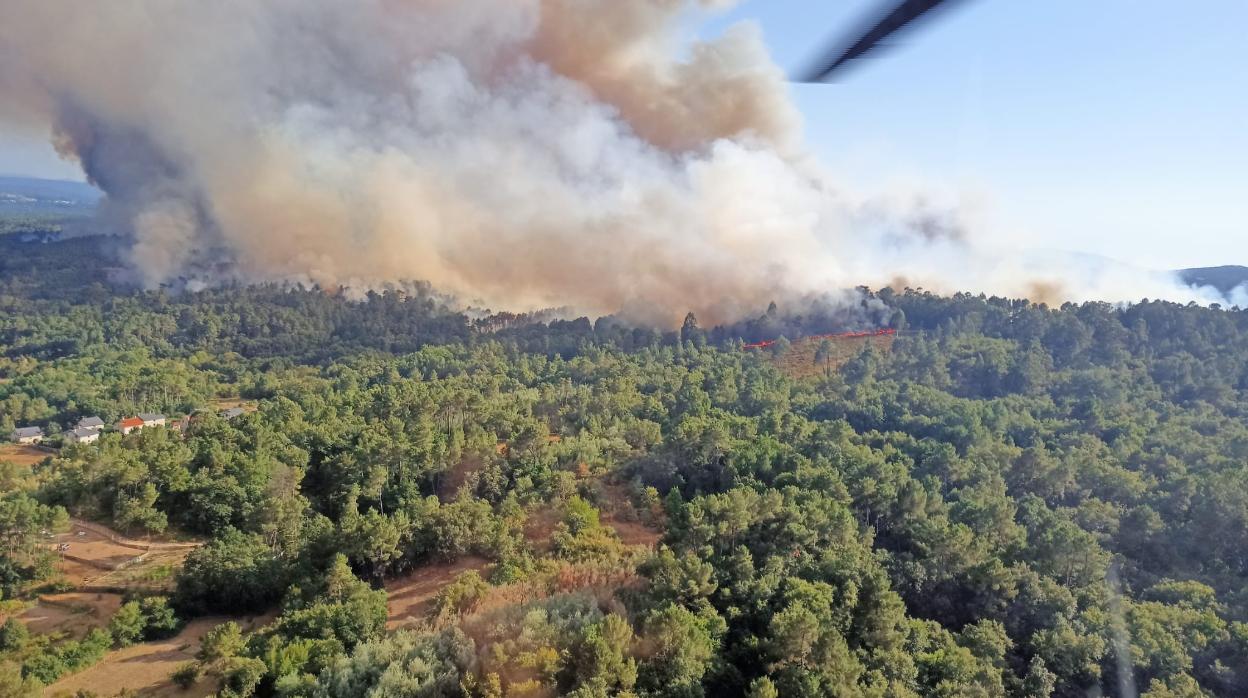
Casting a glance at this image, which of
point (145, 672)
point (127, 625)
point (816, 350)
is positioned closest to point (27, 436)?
point (127, 625)

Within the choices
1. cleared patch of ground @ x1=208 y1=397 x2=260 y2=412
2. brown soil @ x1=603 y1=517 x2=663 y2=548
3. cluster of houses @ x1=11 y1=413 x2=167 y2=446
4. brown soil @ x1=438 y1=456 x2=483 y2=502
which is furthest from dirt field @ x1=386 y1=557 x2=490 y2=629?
cleared patch of ground @ x1=208 y1=397 x2=260 y2=412

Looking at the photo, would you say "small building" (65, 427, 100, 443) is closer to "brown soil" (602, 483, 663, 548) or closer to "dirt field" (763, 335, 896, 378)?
"brown soil" (602, 483, 663, 548)

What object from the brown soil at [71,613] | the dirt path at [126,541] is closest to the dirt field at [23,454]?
the dirt path at [126,541]

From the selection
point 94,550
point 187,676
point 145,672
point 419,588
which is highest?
point 94,550

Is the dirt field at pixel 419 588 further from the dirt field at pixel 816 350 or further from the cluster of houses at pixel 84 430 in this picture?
the dirt field at pixel 816 350

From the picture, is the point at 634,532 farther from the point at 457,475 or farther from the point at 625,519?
A: the point at 457,475

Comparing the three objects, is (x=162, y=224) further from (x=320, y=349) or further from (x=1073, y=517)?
(x=1073, y=517)

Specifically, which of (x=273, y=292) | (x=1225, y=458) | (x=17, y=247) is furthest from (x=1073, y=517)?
(x=17, y=247)
